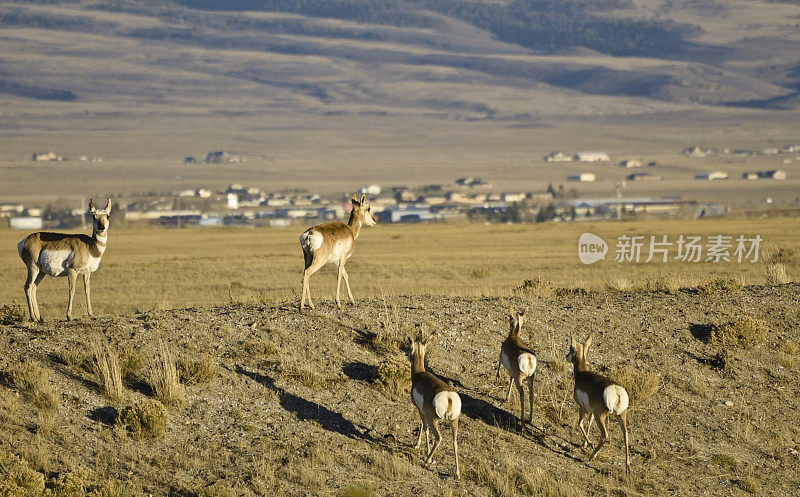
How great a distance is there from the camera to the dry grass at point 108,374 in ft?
49.6

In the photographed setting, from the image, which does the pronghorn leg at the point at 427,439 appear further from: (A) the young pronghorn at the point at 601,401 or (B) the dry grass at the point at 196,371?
(B) the dry grass at the point at 196,371

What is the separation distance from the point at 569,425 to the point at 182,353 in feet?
21.4

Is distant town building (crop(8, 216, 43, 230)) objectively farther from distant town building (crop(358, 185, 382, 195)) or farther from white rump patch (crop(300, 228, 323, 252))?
white rump patch (crop(300, 228, 323, 252))

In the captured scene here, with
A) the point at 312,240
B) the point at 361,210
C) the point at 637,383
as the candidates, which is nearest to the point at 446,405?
the point at 637,383

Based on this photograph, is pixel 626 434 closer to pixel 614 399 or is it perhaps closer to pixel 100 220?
pixel 614 399

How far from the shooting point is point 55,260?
720 inches

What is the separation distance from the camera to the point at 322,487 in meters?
13.8

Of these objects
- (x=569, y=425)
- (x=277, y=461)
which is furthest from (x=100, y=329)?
(x=569, y=425)

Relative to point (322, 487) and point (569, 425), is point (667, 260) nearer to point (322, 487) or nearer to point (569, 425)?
point (569, 425)

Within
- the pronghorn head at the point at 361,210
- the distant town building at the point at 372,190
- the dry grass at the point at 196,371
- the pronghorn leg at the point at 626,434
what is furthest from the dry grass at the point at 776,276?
→ the distant town building at the point at 372,190

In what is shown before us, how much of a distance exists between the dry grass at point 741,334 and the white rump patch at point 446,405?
815cm

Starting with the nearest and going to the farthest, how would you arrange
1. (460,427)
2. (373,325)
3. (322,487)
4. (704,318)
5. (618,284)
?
1. (322,487)
2. (460,427)
3. (373,325)
4. (704,318)
5. (618,284)

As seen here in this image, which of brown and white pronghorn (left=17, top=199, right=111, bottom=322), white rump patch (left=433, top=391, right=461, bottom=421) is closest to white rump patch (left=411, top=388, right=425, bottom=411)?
white rump patch (left=433, top=391, right=461, bottom=421)

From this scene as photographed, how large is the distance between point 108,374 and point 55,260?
3950 millimetres
